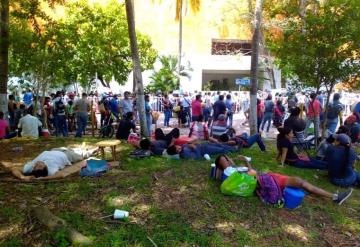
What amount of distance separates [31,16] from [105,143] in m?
4.61

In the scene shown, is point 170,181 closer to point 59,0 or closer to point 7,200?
point 7,200

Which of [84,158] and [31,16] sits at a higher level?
[31,16]

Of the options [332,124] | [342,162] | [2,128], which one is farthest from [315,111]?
[2,128]

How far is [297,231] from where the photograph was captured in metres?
5.87

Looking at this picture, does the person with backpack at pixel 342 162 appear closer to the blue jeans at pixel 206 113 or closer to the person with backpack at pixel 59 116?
the person with backpack at pixel 59 116

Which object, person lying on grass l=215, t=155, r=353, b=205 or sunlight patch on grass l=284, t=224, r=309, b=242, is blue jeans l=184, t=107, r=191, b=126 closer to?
person lying on grass l=215, t=155, r=353, b=205

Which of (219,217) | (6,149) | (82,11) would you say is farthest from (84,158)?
(82,11)

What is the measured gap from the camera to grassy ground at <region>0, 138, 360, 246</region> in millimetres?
5391

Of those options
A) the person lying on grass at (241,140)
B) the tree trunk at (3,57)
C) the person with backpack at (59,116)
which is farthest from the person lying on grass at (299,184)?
the person with backpack at (59,116)

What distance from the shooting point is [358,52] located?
9.60m

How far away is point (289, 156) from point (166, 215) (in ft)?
13.2

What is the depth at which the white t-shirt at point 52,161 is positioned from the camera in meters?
7.70

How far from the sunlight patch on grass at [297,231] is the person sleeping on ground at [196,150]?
357 cm

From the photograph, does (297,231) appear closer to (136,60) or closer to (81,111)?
(136,60)
